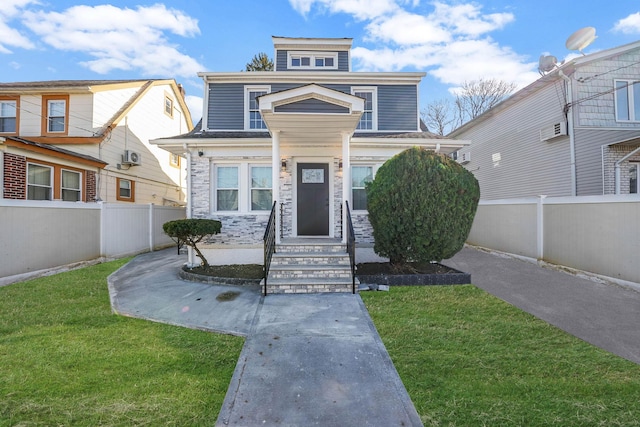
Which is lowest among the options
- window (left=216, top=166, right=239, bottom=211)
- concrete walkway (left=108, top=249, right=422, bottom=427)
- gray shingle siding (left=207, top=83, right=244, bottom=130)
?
concrete walkway (left=108, top=249, right=422, bottom=427)

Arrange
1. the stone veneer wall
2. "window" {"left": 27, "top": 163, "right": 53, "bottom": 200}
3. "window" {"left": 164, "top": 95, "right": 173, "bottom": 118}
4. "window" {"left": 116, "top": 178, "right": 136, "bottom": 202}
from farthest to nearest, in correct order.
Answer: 1. "window" {"left": 164, "top": 95, "right": 173, "bottom": 118}
2. "window" {"left": 116, "top": 178, "right": 136, "bottom": 202}
3. the stone veneer wall
4. "window" {"left": 27, "top": 163, "right": 53, "bottom": 200}

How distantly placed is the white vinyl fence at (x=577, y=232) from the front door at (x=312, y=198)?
5419 mm

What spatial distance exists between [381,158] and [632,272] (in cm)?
559

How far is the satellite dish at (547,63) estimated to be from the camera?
31.2 ft

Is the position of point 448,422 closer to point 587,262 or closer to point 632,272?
point 632,272

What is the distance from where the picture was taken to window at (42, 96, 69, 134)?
441 inches

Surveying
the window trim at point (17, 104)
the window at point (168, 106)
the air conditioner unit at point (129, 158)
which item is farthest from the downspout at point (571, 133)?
Answer: the window trim at point (17, 104)

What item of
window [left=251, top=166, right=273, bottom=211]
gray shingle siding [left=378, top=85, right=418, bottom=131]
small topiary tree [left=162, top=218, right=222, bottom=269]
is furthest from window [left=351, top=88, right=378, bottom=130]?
small topiary tree [left=162, top=218, right=222, bottom=269]

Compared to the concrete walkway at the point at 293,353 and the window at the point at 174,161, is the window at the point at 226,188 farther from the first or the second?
the window at the point at 174,161

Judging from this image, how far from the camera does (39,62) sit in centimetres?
1400

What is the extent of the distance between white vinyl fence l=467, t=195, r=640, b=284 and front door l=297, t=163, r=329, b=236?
542 centimetres

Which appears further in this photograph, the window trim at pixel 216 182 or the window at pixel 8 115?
the window at pixel 8 115

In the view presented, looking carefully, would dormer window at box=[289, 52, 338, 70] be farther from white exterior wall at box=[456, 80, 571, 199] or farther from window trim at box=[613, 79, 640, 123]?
window trim at box=[613, 79, 640, 123]

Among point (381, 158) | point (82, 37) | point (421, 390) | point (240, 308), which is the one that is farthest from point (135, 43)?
point (421, 390)
